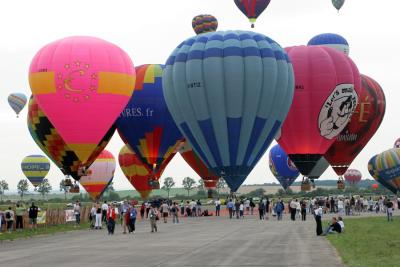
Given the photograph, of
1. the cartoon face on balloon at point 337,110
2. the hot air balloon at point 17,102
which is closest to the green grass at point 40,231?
the cartoon face on balloon at point 337,110

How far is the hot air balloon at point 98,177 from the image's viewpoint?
225 ft

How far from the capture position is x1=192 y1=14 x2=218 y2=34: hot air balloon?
6153cm

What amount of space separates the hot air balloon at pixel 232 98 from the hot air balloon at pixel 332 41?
50.8ft

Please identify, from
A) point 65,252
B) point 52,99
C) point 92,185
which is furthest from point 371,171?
point 65,252

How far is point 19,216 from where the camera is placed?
128 feet

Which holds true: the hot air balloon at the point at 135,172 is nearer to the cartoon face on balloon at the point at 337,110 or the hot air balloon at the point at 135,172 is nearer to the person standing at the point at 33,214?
the cartoon face on balloon at the point at 337,110

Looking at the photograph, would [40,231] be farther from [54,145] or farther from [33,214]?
[54,145]

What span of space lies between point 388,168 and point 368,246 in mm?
48178

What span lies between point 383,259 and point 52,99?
29202 mm

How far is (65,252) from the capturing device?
24.3 meters

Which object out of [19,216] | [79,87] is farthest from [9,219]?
[79,87]

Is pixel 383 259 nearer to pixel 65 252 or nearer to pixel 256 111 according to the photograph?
pixel 65 252

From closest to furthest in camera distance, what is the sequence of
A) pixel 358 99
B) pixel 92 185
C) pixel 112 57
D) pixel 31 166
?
pixel 112 57, pixel 358 99, pixel 92 185, pixel 31 166

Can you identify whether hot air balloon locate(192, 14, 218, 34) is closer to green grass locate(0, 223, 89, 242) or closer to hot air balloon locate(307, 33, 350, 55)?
hot air balloon locate(307, 33, 350, 55)
